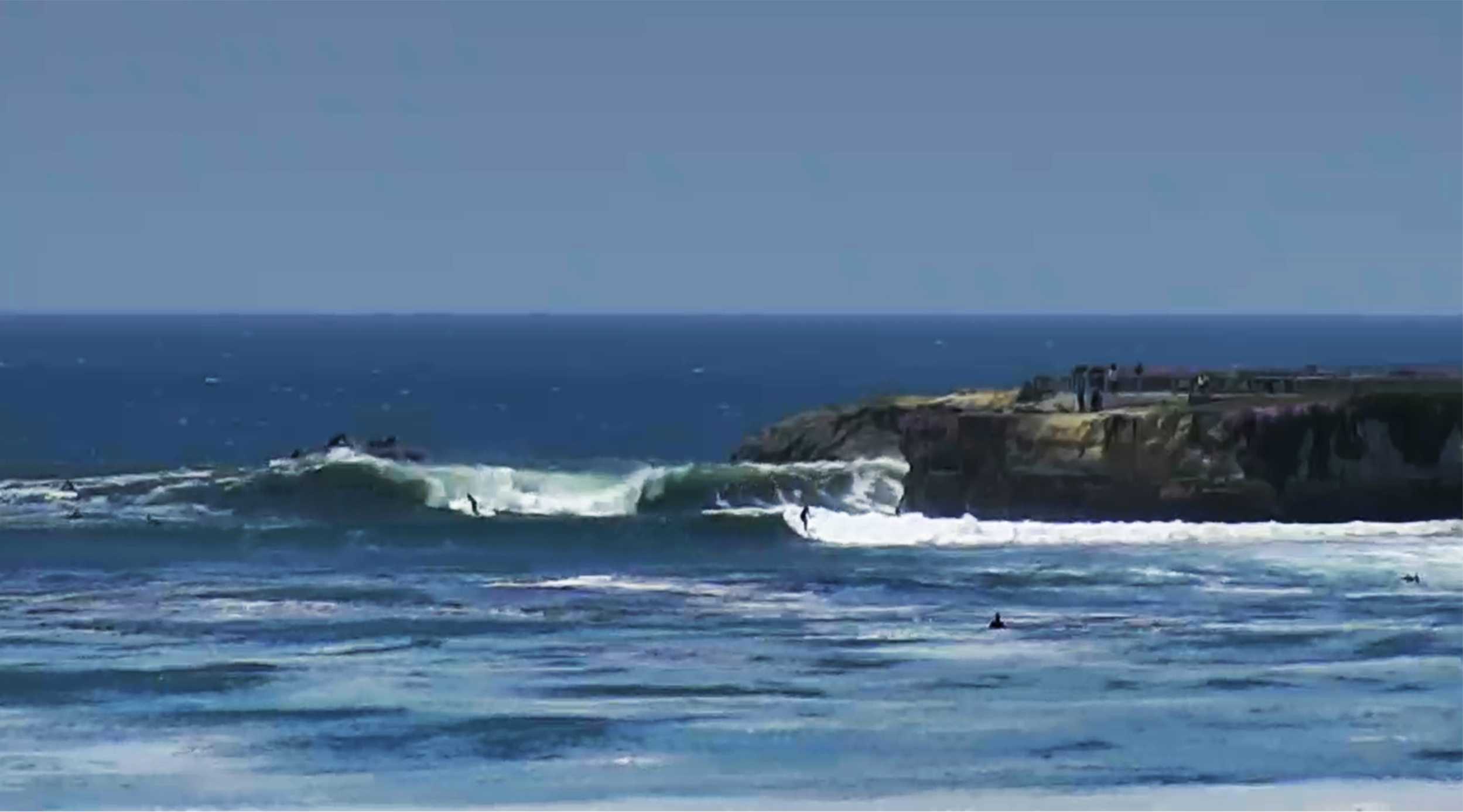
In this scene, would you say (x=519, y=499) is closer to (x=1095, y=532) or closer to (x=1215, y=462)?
(x=1095, y=532)

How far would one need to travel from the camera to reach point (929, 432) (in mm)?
65250

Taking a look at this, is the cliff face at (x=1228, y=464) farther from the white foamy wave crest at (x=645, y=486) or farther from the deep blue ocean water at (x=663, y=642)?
the white foamy wave crest at (x=645, y=486)

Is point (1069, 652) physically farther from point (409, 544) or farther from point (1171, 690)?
point (409, 544)

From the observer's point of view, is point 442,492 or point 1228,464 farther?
point 442,492

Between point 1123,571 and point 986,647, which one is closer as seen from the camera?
point 986,647

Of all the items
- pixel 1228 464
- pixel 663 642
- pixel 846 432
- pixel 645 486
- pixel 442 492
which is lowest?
pixel 663 642

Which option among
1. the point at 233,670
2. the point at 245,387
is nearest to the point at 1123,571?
the point at 233,670

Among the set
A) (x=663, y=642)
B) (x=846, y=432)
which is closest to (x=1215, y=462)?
(x=846, y=432)

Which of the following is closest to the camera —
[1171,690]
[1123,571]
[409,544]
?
[1171,690]

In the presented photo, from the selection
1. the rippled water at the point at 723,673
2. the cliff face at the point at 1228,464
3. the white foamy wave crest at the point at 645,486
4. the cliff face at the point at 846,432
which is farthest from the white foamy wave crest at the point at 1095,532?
the cliff face at the point at 846,432

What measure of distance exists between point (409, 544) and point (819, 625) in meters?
16.8

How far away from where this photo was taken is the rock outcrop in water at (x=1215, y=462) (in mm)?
62188

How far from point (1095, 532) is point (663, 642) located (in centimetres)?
1745

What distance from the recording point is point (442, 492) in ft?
238
